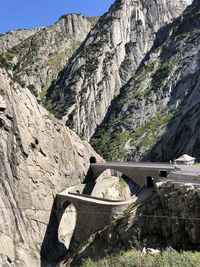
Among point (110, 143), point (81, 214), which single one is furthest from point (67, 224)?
point (110, 143)

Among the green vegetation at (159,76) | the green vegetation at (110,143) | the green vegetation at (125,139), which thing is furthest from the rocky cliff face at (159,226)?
the green vegetation at (159,76)

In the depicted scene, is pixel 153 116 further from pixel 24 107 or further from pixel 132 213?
pixel 132 213

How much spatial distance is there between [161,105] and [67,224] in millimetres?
91750

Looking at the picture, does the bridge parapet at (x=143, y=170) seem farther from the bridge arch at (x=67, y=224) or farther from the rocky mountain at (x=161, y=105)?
the rocky mountain at (x=161, y=105)

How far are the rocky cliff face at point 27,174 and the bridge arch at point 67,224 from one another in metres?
2.22

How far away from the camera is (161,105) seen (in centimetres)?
16225

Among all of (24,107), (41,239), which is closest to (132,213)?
(41,239)

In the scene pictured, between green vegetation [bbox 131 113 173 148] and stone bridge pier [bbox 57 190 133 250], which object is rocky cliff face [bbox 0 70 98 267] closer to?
stone bridge pier [bbox 57 190 133 250]

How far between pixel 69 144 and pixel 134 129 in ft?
250

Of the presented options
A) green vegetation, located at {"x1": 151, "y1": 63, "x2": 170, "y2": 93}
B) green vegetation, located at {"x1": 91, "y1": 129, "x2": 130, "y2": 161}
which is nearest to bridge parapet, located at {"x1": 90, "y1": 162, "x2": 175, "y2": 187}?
green vegetation, located at {"x1": 91, "y1": 129, "x2": 130, "y2": 161}

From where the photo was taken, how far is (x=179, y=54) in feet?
570

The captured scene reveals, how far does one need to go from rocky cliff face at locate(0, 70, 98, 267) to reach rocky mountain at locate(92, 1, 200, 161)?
46849 mm

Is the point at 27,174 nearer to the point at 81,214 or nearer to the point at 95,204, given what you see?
the point at 81,214

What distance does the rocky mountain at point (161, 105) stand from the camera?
130 meters
